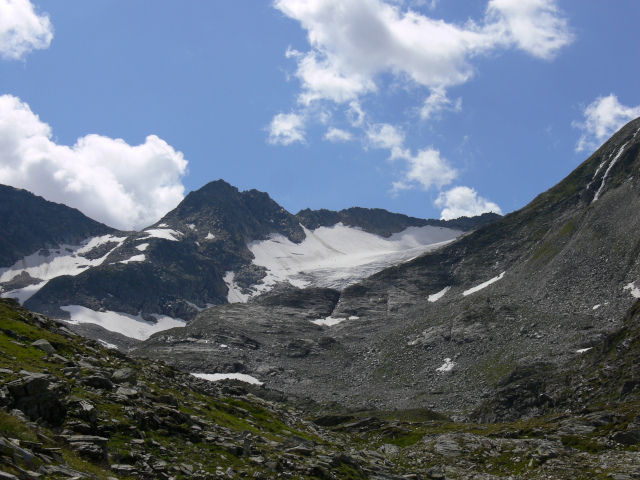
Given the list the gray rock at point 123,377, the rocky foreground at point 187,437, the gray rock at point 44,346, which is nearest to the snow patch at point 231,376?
the rocky foreground at point 187,437

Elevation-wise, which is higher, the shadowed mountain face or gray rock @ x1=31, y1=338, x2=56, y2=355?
the shadowed mountain face

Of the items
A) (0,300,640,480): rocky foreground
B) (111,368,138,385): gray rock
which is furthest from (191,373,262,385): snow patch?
(111,368,138,385): gray rock

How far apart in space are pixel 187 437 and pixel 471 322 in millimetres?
117118

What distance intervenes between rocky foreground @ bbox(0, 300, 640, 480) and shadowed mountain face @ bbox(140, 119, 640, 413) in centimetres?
3655

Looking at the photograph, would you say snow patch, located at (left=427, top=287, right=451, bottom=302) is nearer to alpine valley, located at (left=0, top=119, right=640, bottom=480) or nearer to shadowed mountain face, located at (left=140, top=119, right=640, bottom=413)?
shadowed mountain face, located at (left=140, top=119, right=640, bottom=413)

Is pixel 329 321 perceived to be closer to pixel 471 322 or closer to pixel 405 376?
pixel 471 322

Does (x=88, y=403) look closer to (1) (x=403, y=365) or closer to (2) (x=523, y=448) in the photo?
(2) (x=523, y=448)

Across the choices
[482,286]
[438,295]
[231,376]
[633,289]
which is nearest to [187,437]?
[231,376]

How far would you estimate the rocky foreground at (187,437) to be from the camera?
20.2 meters

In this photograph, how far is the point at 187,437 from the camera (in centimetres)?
2669

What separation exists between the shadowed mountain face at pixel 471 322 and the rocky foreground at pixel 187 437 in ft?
120

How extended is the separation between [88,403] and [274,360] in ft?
404

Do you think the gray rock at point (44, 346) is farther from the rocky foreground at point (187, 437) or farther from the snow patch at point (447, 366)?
the snow patch at point (447, 366)

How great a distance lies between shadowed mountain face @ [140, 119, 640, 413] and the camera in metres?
111
